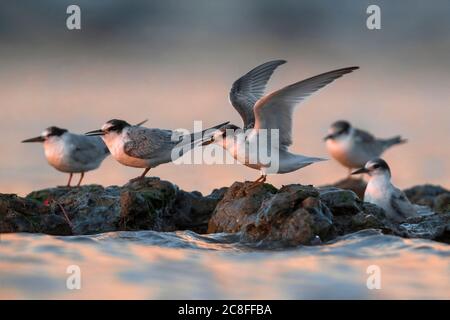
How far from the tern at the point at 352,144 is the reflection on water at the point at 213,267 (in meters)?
6.25

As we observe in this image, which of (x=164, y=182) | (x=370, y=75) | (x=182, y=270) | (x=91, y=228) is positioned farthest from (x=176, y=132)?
(x=370, y=75)

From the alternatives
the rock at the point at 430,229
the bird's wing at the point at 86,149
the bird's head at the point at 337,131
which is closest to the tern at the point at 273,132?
the rock at the point at 430,229

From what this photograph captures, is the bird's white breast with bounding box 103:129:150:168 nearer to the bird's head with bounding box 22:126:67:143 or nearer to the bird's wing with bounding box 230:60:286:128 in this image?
the bird's wing with bounding box 230:60:286:128

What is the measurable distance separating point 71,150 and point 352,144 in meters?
4.74

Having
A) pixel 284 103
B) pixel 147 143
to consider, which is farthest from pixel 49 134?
pixel 284 103

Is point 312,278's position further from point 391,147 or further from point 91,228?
point 391,147

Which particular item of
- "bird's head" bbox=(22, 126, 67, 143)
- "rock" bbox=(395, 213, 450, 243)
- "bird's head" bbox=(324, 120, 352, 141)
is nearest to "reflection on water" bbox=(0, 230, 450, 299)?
"rock" bbox=(395, 213, 450, 243)

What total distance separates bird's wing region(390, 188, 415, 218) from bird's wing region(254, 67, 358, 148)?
1.43 m

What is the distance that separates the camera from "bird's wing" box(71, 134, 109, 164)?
34.4ft

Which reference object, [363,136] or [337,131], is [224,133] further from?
[363,136]

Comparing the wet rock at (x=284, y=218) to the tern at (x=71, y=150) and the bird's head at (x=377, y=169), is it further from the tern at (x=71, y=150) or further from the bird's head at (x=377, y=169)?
the tern at (x=71, y=150)

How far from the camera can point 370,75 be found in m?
14.7

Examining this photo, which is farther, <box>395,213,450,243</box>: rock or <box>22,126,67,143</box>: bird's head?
<box>22,126,67,143</box>: bird's head

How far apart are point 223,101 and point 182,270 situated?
735 cm
